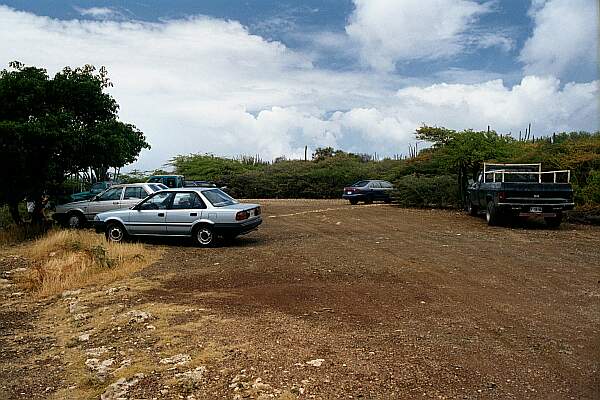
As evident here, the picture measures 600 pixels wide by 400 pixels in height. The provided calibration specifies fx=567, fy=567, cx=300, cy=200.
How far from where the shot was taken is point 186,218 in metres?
12.9

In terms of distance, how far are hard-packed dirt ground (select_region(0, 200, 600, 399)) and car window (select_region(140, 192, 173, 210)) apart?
236cm

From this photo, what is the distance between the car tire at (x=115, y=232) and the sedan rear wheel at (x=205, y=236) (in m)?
2.08

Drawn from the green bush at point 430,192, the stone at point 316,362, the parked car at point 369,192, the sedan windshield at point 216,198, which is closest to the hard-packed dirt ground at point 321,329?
the stone at point 316,362

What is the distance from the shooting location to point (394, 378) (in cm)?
464

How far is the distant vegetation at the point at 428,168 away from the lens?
1791 cm

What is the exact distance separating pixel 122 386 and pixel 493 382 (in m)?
3.04

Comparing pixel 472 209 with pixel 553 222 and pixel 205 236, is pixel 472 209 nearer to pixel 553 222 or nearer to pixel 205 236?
pixel 553 222

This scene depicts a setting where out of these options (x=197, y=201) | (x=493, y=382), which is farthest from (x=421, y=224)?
(x=493, y=382)

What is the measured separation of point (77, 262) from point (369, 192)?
20.4 metres

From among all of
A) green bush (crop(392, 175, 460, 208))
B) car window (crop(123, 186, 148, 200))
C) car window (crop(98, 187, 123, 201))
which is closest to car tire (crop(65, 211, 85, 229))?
car window (crop(98, 187, 123, 201))

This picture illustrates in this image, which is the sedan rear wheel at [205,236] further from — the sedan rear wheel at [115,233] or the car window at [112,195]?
the car window at [112,195]

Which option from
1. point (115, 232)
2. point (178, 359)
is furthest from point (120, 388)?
point (115, 232)

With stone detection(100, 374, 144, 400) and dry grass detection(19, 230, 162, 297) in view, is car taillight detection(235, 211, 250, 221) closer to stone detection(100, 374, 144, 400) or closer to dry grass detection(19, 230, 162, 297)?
dry grass detection(19, 230, 162, 297)

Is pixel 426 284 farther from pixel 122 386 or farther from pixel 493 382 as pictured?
pixel 122 386
